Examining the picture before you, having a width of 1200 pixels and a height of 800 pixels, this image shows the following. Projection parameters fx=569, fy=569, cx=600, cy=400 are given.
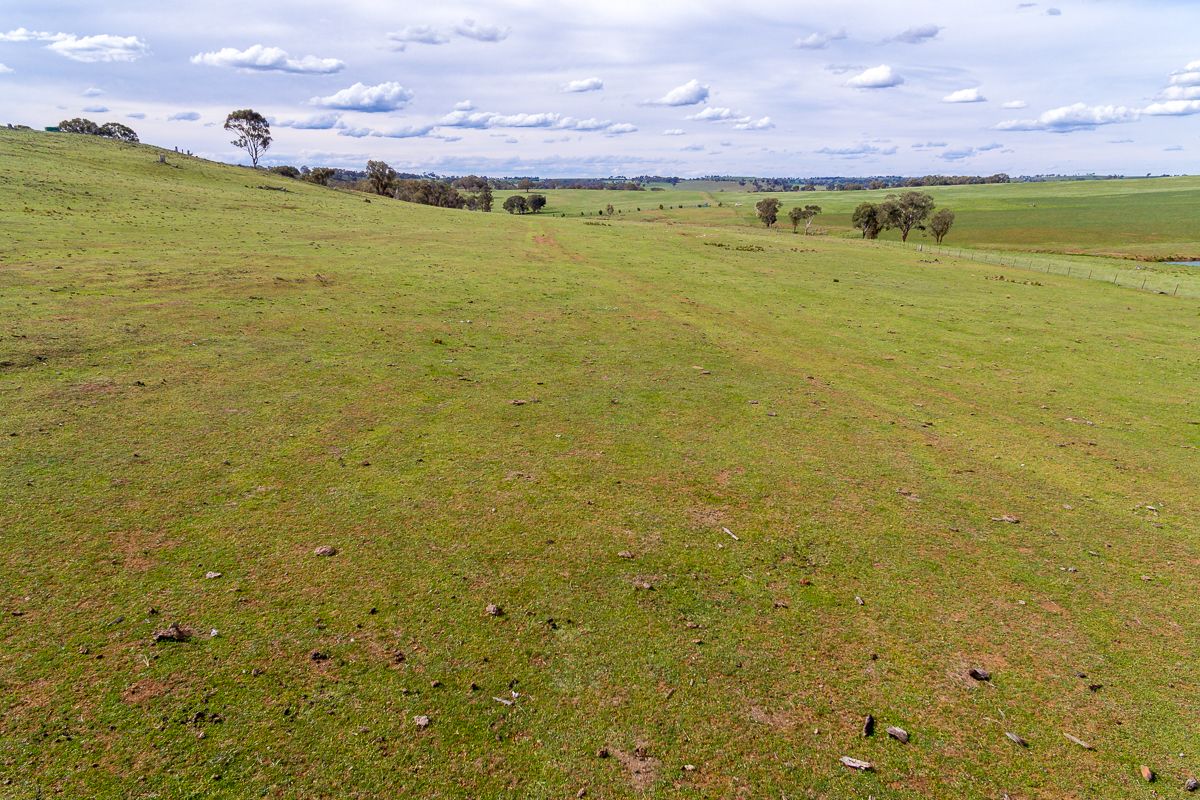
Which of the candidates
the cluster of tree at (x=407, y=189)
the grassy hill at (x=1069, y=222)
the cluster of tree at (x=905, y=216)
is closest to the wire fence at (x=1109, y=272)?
the grassy hill at (x=1069, y=222)

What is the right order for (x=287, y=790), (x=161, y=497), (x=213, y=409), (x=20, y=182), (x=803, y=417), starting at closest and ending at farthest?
(x=287, y=790)
(x=161, y=497)
(x=213, y=409)
(x=803, y=417)
(x=20, y=182)

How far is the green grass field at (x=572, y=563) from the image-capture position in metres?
6.78

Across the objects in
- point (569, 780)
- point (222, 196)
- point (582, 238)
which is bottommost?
point (569, 780)

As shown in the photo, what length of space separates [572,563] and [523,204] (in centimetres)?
17534

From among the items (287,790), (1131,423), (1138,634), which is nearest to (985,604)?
(1138,634)

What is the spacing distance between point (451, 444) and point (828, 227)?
14847 cm

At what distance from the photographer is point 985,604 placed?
9.66m

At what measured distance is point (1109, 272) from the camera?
196ft

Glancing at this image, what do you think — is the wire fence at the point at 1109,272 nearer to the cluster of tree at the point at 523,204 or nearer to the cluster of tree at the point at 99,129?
the cluster of tree at the point at 523,204

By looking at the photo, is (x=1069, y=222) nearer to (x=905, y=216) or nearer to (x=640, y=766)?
(x=905, y=216)

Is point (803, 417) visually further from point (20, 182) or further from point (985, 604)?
point (20, 182)

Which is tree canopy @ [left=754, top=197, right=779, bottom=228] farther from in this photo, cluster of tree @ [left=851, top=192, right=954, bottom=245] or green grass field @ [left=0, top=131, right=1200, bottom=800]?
green grass field @ [left=0, top=131, right=1200, bottom=800]

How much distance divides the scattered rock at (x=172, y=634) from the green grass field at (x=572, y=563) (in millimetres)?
136

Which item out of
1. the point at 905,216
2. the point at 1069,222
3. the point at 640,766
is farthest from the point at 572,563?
the point at 1069,222
